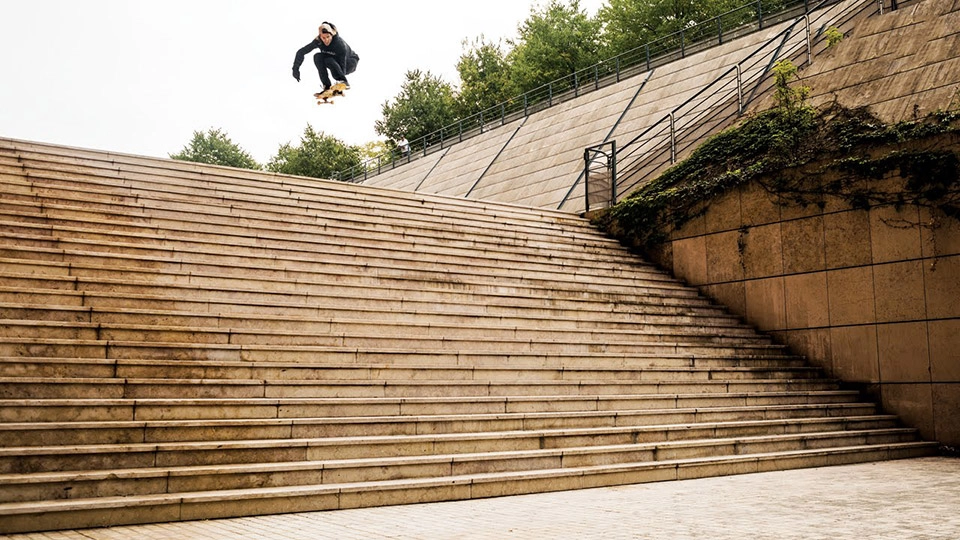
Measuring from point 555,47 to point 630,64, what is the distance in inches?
252

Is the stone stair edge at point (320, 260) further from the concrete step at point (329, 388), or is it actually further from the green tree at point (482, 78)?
the green tree at point (482, 78)

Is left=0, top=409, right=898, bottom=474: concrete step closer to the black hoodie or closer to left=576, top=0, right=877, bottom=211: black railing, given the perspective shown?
left=576, top=0, right=877, bottom=211: black railing

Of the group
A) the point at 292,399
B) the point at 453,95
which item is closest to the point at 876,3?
the point at 292,399

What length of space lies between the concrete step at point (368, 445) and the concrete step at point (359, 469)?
0.29 feet

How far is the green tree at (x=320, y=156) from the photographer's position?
54469mm

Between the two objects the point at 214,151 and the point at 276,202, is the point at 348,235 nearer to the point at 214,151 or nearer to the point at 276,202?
the point at 276,202

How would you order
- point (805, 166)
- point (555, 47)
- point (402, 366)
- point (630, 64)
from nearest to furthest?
point (402, 366) < point (805, 166) < point (630, 64) < point (555, 47)

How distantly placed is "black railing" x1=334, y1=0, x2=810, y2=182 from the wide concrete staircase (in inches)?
551

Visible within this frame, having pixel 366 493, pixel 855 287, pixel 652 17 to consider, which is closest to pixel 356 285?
pixel 366 493

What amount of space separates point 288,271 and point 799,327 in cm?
795

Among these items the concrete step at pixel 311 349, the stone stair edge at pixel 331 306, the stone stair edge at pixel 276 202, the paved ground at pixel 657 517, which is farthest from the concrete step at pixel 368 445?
the stone stair edge at pixel 276 202

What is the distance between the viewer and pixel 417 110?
5206 cm

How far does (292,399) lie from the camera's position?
8023 mm

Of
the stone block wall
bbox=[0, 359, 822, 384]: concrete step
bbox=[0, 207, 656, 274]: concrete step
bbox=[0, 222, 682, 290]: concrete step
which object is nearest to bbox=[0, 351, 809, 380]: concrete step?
bbox=[0, 359, 822, 384]: concrete step
